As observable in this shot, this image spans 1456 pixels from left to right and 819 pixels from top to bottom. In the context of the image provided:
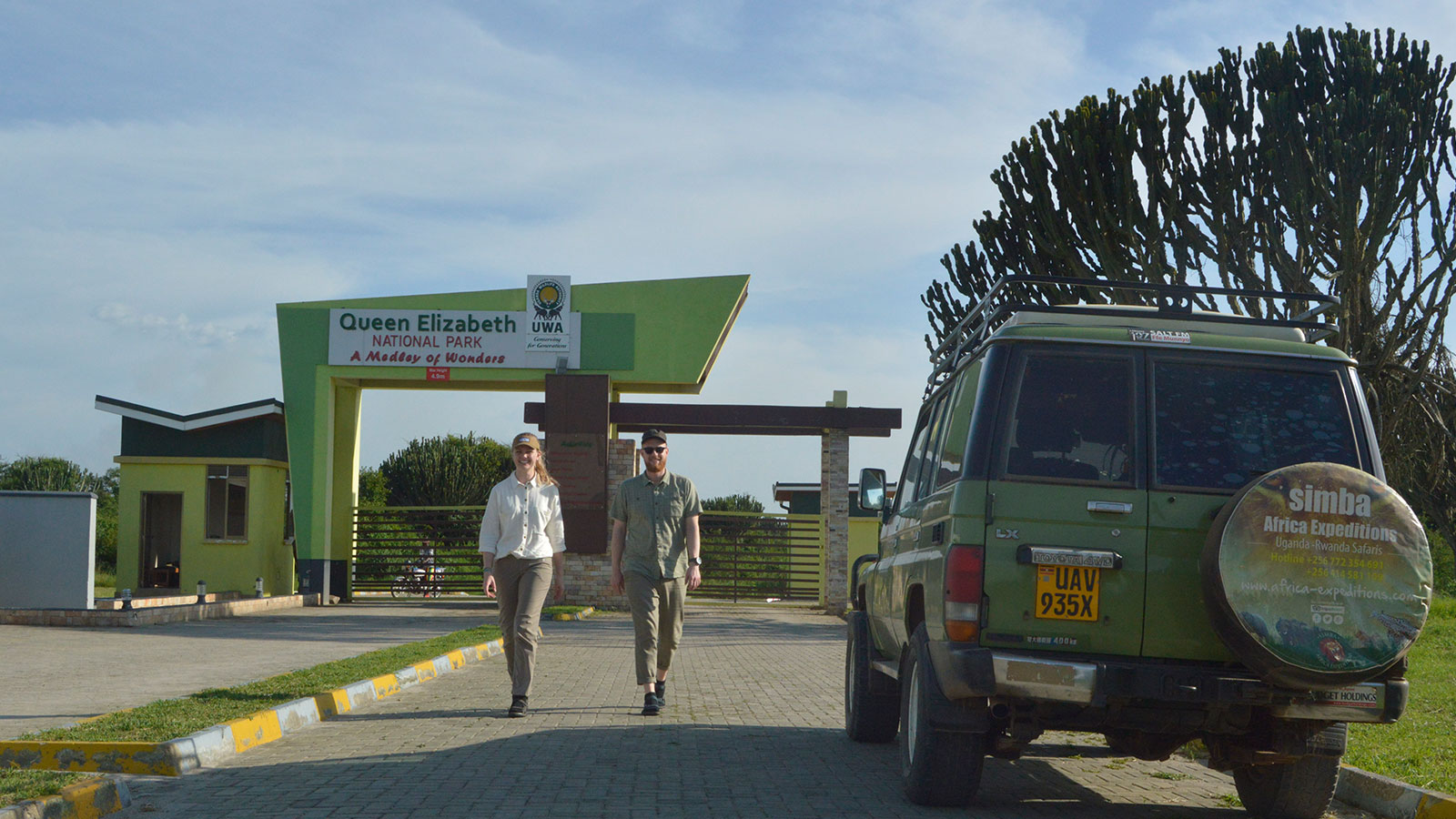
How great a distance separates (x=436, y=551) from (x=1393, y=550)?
24843mm

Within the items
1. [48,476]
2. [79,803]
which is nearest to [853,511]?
[79,803]

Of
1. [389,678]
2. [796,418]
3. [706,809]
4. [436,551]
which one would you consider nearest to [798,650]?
[389,678]

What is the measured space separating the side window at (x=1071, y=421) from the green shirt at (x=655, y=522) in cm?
434

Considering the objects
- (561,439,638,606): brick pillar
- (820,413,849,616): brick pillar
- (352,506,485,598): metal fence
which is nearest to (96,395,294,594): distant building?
(352,506,485,598): metal fence

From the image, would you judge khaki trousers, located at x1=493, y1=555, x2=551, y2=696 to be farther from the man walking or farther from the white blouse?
the man walking

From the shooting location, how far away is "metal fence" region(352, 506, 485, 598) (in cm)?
2736

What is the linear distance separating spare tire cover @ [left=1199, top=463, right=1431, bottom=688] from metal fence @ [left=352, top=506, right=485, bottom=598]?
75.4 feet

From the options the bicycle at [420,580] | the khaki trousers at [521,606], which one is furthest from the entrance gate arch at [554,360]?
the khaki trousers at [521,606]

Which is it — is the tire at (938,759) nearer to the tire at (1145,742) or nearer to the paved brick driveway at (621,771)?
the paved brick driveway at (621,771)

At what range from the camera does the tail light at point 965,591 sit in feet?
17.4

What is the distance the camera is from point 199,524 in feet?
88.2

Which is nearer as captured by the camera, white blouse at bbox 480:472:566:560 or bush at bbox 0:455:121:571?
white blouse at bbox 480:472:566:560

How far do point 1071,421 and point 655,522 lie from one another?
4.46 meters

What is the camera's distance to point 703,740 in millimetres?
8211
